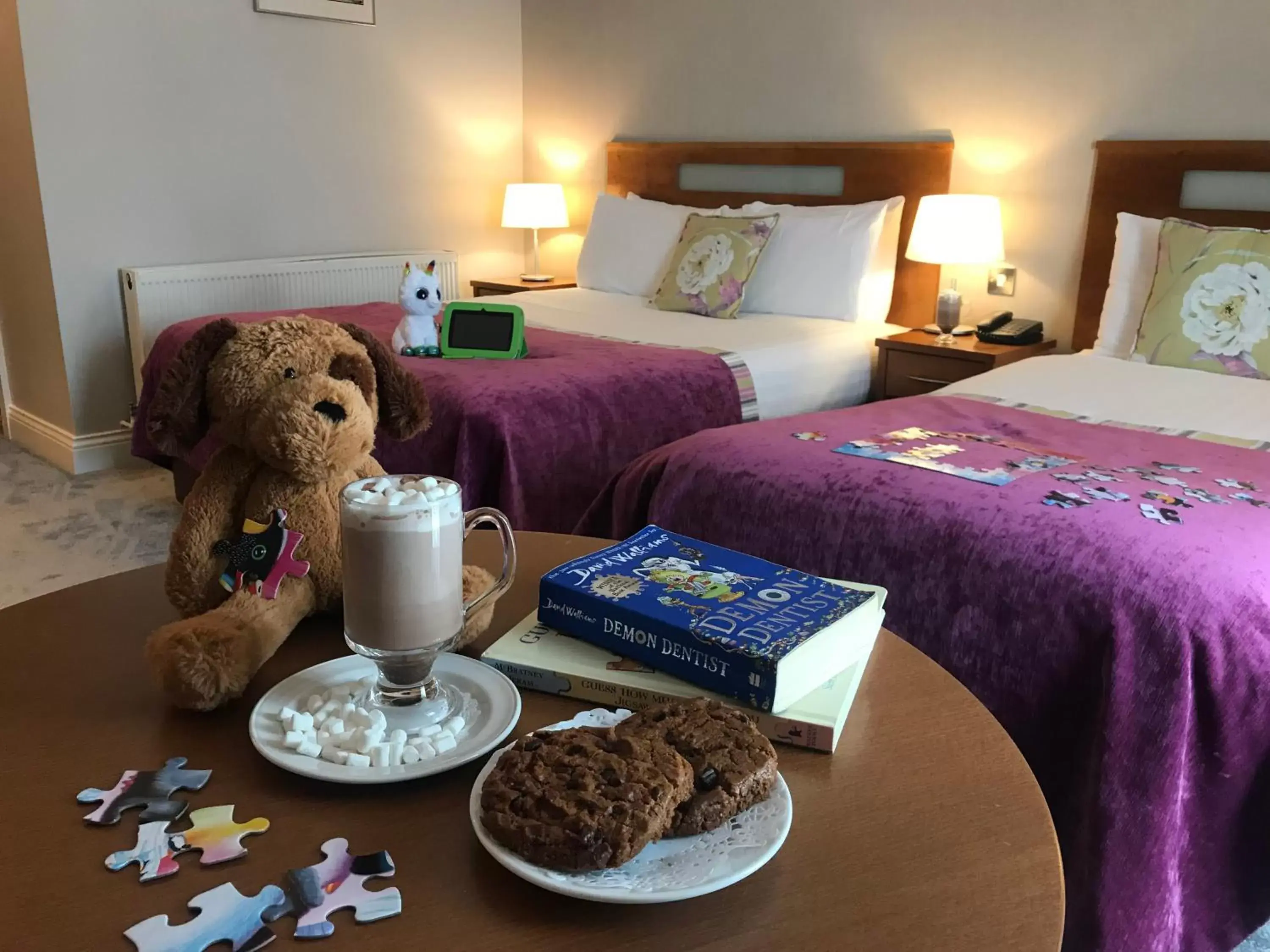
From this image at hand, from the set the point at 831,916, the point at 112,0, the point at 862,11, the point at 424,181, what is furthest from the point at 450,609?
the point at 424,181

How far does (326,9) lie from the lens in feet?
13.0

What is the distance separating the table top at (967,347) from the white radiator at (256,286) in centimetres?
217

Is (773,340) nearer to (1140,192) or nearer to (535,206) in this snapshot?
(1140,192)

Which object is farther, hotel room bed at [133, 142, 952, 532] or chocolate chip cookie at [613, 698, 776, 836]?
hotel room bed at [133, 142, 952, 532]

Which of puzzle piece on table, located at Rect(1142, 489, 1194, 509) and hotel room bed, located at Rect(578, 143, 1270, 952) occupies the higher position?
puzzle piece on table, located at Rect(1142, 489, 1194, 509)

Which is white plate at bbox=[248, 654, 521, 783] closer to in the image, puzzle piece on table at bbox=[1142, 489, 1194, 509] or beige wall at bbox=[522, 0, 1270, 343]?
puzzle piece on table at bbox=[1142, 489, 1194, 509]

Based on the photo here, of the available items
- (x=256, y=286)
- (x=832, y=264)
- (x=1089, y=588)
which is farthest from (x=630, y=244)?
(x=1089, y=588)

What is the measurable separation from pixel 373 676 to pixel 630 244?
3.23 m

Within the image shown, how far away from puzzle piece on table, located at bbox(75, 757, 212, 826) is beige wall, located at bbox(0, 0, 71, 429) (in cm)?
327

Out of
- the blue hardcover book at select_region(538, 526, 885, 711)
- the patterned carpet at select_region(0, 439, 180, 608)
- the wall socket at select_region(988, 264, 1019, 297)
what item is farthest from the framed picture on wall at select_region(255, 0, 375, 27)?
the blue hardcover book at select_region(538, 526, 885, 711)

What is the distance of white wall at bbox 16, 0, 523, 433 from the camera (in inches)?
136

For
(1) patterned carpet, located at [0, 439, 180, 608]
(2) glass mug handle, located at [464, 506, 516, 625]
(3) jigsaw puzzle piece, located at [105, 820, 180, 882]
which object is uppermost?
(2) glass mug handle, located at [464, 506, 516, 625]

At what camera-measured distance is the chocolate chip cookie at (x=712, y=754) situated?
2.43 ft

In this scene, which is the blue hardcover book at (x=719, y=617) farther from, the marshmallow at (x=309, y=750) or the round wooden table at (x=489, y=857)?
the marshmallow at (x=309, y=750)
